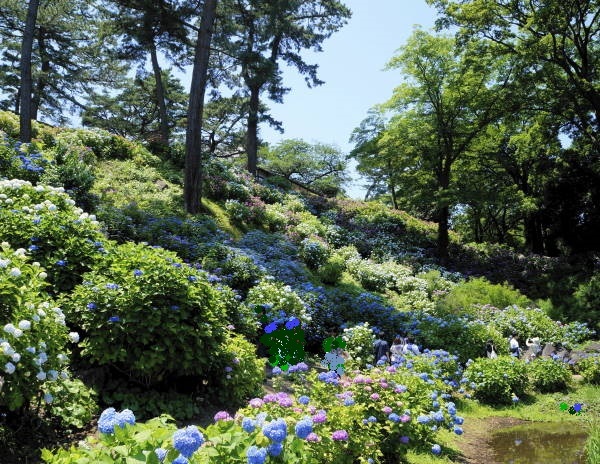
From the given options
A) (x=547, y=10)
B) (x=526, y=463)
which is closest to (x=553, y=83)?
(x=547, y=10)

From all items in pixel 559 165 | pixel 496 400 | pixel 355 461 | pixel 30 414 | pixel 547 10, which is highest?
pixel 547 10

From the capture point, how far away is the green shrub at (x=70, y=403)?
161 inches

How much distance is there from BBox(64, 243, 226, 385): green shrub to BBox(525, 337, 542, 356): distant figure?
8433 mm

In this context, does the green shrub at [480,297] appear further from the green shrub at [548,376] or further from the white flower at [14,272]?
the white flower at [14,272]

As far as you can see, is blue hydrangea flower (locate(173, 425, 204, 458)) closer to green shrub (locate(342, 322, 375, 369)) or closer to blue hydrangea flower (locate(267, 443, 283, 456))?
blue hydrangea flower (locate(267, 443, 283, 456))

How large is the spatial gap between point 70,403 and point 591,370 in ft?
32.4

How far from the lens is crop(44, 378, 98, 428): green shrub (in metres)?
4.10

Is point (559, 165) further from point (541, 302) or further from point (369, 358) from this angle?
point (369, 358)

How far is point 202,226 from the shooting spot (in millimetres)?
12117

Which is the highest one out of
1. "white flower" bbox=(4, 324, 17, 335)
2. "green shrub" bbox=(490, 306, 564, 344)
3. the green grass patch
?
the green grass patch

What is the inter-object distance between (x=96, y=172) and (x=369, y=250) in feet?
34.1

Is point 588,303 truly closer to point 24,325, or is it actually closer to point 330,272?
point 330,272

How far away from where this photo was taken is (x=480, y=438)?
670 cm

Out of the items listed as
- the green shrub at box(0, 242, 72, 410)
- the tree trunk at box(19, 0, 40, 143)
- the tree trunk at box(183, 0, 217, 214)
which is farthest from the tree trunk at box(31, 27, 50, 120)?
the green shrub at box(0, 242, 72, 410)
